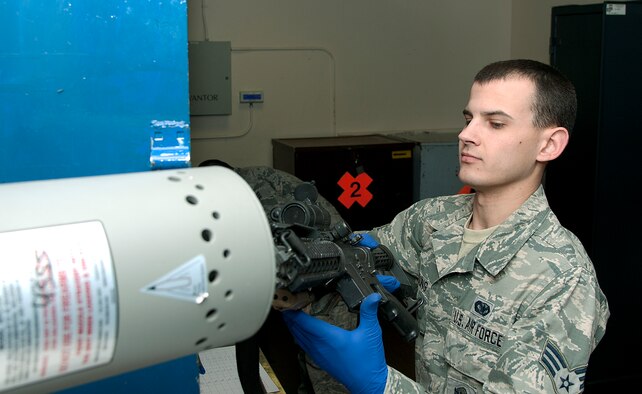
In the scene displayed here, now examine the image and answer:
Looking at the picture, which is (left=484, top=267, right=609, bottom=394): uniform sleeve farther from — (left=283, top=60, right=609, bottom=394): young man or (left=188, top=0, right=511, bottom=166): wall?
(left=188, top=0, right=511, bottom=166): wall

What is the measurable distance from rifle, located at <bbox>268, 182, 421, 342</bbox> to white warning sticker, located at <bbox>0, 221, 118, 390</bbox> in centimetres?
30

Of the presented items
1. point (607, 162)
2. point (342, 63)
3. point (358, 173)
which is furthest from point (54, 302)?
point (342, 63)

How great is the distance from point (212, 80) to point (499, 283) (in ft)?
8.42

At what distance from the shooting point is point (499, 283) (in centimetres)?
142

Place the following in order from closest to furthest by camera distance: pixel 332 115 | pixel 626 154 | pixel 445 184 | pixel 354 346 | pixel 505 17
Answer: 1. pixel 354 346
2. pixel 626 154
3. pixel 445 184
4. pixel 332 115
5. pixel 505 17

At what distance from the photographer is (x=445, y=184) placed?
3.65 meters

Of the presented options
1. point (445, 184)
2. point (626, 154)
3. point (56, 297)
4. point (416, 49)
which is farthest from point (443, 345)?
point (416, 49)

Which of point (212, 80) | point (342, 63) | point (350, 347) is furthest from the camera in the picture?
point (342, 63)

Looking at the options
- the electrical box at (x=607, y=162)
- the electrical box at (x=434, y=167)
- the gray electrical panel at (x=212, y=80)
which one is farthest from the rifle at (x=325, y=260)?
the gray electrical panel at (x=212, y=80)

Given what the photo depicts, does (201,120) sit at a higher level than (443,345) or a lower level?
higher

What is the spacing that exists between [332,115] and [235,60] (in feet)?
2.19

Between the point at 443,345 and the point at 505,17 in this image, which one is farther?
the point at 505,17

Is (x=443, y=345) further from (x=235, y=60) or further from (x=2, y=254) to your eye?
(x=235, y=60)

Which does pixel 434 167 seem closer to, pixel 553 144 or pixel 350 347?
pixel 553 144
